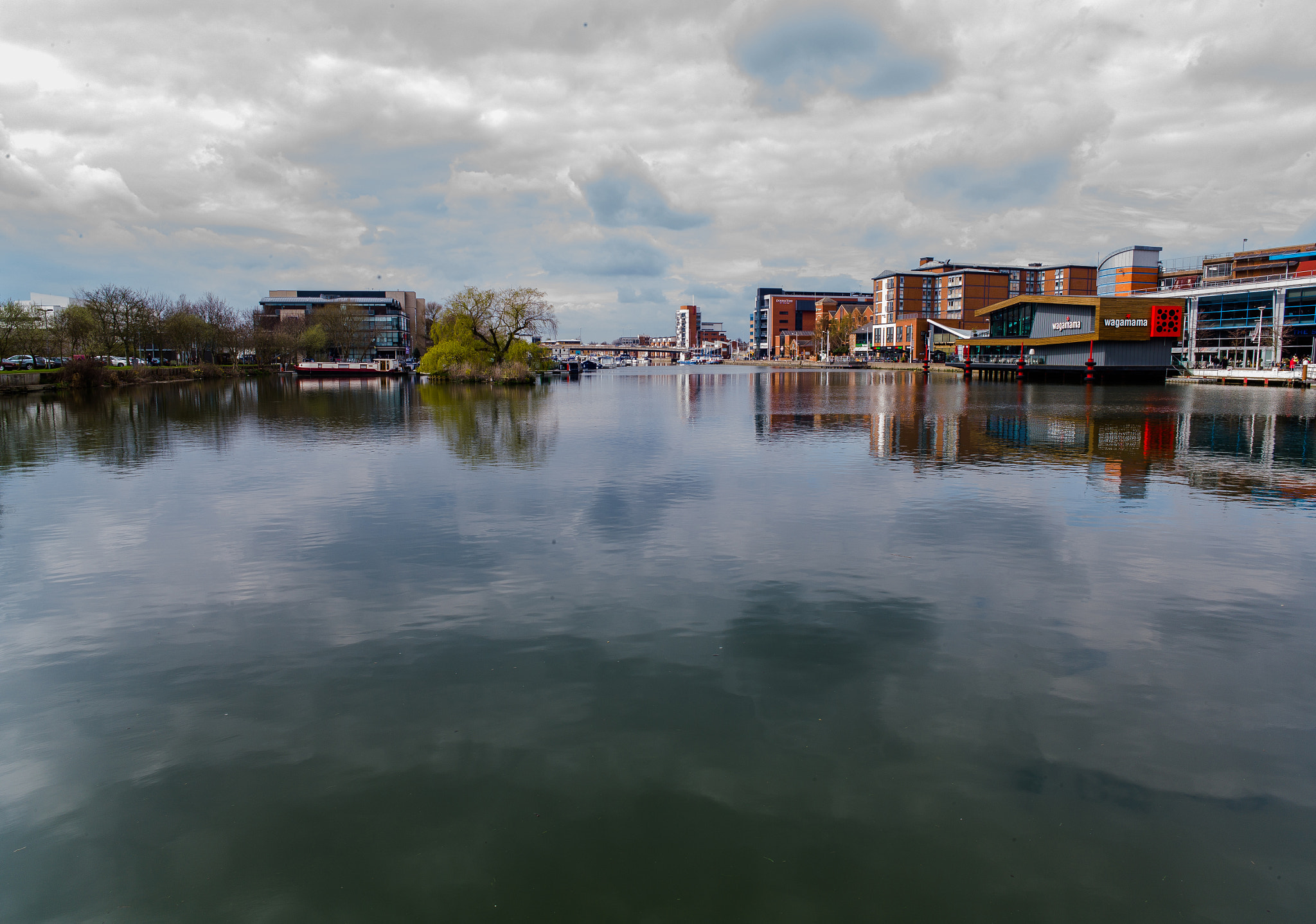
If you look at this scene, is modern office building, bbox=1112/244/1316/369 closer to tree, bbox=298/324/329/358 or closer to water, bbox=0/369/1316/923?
water, bbox=0/369/1316/923

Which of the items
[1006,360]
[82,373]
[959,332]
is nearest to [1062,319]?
[1006,360]

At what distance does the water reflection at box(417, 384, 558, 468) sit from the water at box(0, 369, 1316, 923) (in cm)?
Answer: 787

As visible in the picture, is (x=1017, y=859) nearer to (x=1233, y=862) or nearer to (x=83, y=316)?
(x=1233, y=862)

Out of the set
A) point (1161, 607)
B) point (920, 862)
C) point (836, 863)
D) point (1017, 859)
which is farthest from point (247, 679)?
point (1161, 607)

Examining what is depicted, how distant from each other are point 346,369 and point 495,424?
9348cm

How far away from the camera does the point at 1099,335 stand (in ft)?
287

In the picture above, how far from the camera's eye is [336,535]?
54.8 feet

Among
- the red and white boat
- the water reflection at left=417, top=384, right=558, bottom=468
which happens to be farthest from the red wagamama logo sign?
the red and white boat

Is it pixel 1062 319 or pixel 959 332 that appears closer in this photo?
pixel 1062 319

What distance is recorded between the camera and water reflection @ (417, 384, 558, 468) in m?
29.3

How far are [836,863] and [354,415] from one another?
154 ft

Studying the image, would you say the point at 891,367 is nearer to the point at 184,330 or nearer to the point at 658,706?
the point at 184,330

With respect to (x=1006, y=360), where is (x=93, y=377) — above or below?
below

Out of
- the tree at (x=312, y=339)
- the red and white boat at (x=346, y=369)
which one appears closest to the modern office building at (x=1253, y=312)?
the red and white boat at (x=346, y=369)
